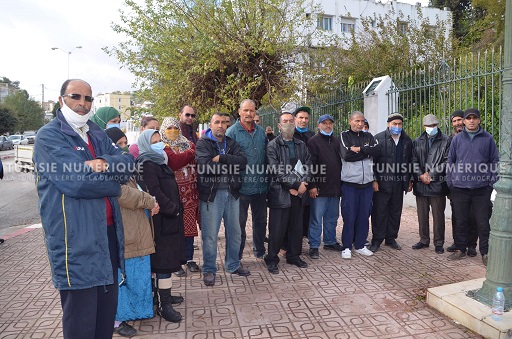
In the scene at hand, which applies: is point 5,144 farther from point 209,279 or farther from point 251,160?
point 209,279

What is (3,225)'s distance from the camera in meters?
8.52

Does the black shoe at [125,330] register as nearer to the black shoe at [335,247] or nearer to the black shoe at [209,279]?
the black shoe at [209,279]

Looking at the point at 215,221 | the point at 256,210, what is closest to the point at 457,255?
the point at 256,210

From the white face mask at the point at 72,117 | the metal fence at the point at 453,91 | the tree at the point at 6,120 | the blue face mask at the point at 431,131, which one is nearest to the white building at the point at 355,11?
the metal fence at the point at 453,91

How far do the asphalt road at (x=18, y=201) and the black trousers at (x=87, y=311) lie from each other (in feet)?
23.5

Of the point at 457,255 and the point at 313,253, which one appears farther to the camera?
the point at 313,253

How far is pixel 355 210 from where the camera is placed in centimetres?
550

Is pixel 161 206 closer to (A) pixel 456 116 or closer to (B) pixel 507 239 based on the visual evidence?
(B) pixel 507 239

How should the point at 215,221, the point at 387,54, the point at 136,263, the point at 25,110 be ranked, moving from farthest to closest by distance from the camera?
the point at 25,110
the point at 387,54
the point at 215,221
the point at 136,263

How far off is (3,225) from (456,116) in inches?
365

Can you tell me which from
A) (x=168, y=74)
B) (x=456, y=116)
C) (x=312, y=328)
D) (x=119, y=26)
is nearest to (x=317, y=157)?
(x=456, y=116)

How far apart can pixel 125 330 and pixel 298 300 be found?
1.73 m

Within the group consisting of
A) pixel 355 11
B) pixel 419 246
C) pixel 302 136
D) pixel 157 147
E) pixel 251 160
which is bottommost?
pixel 419 246

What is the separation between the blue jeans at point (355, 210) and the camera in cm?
546
